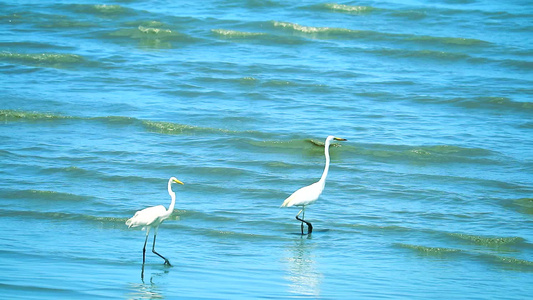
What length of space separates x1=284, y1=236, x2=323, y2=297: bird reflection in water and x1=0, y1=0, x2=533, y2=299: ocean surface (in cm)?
3

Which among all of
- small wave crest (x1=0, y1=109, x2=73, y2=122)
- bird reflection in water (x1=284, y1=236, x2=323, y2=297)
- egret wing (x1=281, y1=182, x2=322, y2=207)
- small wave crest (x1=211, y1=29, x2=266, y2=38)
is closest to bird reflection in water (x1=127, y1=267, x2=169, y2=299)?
bird reflection in water (x1=284, y1=236, x2=323, y2=297)

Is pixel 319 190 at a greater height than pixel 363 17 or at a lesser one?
lesser

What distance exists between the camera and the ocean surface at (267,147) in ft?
25.9

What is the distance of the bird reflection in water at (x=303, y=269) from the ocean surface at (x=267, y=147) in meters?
0.03

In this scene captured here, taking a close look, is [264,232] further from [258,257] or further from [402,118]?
[402,118]

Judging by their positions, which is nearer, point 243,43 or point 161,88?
point 161,88

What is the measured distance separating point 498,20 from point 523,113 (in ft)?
23.3

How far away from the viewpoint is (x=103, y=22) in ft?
75.3

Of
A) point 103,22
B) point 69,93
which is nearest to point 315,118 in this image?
point 69,93

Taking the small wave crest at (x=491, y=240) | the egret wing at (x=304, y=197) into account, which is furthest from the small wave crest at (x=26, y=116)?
the small wave crest at (x=491, y=240)

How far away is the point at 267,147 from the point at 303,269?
223 inches

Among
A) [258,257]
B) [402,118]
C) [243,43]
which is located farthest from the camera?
[243,43]

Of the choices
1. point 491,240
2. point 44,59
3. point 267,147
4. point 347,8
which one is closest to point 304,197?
point 491,240

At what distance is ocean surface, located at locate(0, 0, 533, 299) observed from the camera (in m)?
7.90
